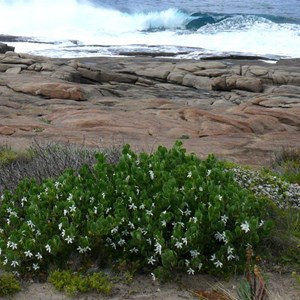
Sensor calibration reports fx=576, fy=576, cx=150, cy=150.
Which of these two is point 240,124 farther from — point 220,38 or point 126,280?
point 220,38

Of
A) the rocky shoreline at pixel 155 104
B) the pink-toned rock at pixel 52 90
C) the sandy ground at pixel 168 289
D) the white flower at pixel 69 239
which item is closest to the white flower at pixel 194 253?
the sandy ground at pixel 168 289

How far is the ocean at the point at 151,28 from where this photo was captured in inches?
1540

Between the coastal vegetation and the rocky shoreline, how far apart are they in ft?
12.4

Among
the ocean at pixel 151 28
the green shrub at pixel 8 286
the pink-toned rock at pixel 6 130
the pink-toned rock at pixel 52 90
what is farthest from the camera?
the ocean at pixel 151 28

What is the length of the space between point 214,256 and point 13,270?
1.63m

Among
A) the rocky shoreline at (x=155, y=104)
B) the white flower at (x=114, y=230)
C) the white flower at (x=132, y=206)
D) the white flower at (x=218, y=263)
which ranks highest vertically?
the white flower at (x=132, y=206)

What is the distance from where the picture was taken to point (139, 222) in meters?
4.72

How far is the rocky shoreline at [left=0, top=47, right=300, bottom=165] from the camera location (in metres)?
10.9

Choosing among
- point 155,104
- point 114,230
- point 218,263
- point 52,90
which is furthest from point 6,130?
point 155,104

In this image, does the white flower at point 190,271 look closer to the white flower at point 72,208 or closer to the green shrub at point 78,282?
the green shrub at point 78,282

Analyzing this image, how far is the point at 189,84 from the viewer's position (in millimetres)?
26859

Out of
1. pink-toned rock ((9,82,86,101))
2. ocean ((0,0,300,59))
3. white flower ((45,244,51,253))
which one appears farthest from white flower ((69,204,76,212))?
ocean ((0,0,300,59))

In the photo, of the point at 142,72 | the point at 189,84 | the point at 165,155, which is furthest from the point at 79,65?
the point at 165,155

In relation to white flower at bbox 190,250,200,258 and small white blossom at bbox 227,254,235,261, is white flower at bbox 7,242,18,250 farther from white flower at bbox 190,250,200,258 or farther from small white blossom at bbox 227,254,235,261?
small white blossom at bbox 227,254,235,261
